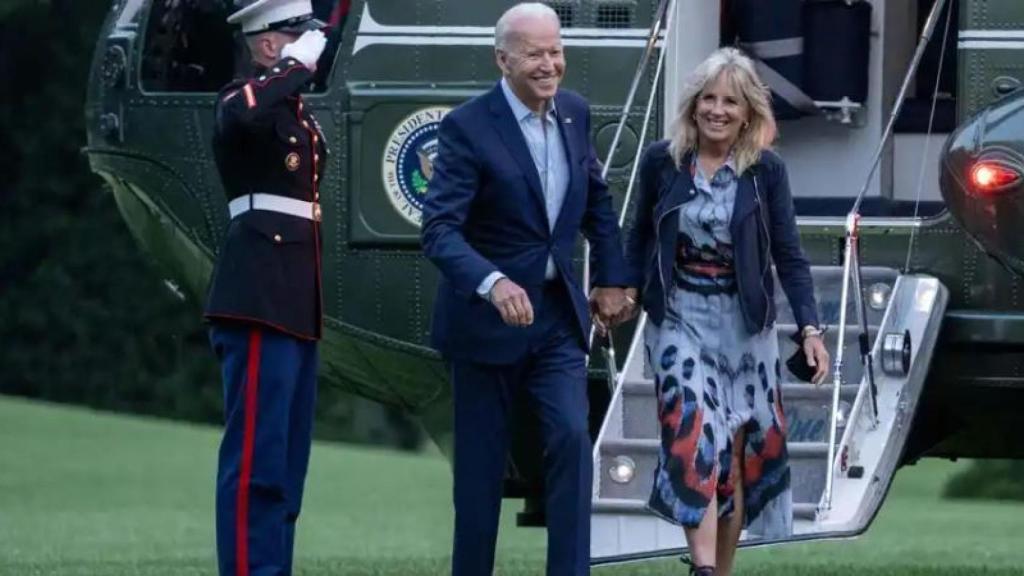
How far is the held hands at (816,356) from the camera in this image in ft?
22.2

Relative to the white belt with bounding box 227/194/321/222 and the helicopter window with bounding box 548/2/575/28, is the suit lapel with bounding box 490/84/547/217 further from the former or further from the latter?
the helicopter window with bounding box 548/2/575/28

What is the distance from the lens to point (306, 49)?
6805 mm

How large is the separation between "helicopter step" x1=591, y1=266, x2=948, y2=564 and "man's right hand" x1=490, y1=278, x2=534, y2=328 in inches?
44.7

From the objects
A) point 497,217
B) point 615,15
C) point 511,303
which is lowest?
point 511,303

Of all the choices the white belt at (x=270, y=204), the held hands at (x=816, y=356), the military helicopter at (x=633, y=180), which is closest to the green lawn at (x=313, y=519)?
the military helicopter at (x=633, y=180)

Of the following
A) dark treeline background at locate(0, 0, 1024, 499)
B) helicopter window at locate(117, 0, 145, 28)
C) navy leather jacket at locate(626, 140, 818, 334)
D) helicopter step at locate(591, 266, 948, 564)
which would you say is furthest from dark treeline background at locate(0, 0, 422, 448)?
navy leather jacket at locate(626, 140, 818, 334)

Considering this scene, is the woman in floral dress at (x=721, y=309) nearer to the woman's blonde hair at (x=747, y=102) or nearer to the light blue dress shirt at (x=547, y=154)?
the woman's blonde hair at (x=747, y=102)

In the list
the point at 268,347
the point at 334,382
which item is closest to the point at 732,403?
the point at 268,347

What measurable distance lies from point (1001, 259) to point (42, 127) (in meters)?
23.6

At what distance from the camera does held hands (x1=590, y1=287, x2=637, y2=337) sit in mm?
6758

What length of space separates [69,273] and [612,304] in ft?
78.5

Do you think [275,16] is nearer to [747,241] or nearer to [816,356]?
[747,241]

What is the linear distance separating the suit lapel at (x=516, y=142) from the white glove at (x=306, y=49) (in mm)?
500

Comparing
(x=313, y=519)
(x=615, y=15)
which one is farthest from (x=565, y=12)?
(x=313, y=519)
